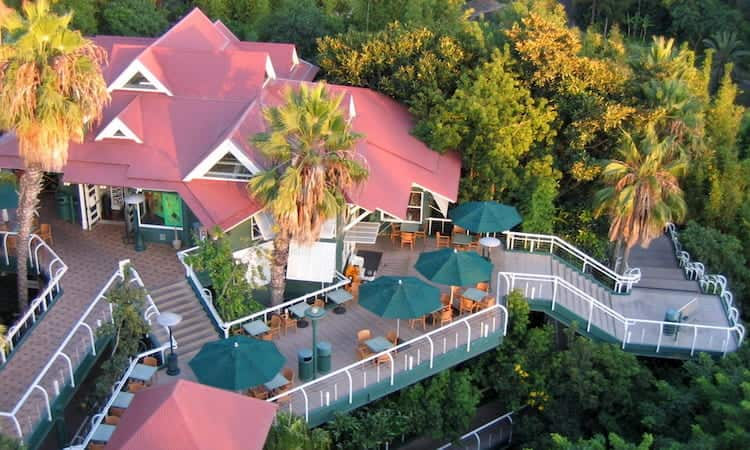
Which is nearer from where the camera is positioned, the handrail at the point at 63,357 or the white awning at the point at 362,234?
the handrail at the point at 63,357

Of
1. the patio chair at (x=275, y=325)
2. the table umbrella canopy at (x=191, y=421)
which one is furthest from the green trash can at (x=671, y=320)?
the table umbrella canopy at (x=191, y=421)

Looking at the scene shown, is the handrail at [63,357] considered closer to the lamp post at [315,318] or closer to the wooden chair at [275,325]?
the wooden chair at [275,325]

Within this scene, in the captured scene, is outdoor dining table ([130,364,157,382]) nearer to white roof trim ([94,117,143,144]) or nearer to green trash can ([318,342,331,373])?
green trash can ([318,342,331,373])

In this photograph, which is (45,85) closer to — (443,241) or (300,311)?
(300,311)

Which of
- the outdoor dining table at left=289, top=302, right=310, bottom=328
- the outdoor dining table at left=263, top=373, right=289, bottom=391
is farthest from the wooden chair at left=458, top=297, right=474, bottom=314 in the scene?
the outdoor dining table at left=263, top=373, right=289, bottom=391

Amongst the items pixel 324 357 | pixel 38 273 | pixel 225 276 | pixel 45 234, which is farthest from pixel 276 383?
pixel 45 234

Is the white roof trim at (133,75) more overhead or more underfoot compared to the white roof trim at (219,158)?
more overhead

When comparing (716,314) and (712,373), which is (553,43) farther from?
(712,373)
